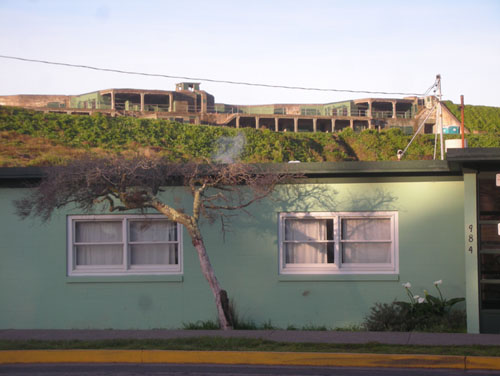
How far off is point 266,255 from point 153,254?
7.11 ft

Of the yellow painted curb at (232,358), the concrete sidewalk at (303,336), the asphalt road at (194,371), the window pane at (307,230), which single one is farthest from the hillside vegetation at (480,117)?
the asphalt road at (194,371)

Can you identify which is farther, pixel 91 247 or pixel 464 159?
pixel 91 247

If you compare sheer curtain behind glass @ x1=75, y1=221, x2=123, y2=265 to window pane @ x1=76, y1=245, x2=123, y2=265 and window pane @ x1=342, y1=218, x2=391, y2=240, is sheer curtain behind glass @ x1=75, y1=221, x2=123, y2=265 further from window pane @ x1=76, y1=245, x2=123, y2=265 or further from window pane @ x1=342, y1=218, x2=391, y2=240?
window pane @ x1=342, y1=218, x2=391, y2=240

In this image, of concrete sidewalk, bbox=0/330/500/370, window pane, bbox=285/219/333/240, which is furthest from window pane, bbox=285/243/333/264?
concrete sidewalk, bbox=0/330/500/370

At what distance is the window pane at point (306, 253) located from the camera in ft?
40.1

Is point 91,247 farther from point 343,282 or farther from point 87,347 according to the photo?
point 343,282

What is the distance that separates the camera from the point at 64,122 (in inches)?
2530

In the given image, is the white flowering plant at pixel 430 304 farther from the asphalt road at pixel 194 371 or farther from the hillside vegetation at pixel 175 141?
the hillside vegetation at pixel 175 141

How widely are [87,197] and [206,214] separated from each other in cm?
201

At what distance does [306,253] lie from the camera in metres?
12.3

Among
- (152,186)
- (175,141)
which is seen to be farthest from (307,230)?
(175,141)

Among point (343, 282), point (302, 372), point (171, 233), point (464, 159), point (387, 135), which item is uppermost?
point (387, 135)

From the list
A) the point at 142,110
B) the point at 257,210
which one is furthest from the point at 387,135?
the point at 257,210

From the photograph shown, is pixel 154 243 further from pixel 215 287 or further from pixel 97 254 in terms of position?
pixel 215 287
